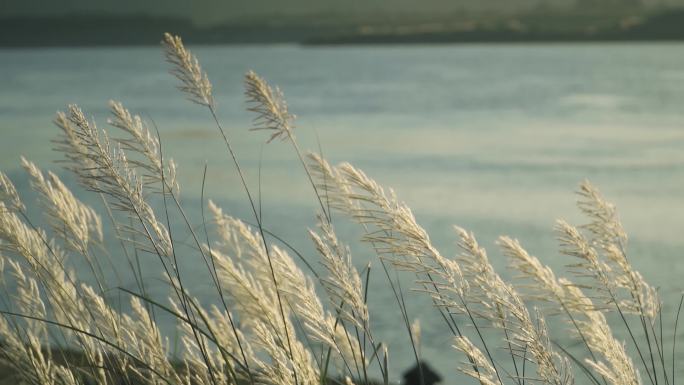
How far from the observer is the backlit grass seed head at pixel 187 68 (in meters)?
2.09

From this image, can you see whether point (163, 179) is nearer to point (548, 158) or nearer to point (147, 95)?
point (548, 158)

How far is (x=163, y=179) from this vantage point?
208 centimetres

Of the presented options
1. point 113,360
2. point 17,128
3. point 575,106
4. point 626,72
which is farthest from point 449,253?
point 626,72

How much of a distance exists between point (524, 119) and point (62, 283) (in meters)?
25.8

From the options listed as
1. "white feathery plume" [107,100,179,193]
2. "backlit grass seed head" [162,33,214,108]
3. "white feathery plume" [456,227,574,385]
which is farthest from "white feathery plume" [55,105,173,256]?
"white feathery plume" [456,227,574,385]

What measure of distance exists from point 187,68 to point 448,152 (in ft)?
59.1

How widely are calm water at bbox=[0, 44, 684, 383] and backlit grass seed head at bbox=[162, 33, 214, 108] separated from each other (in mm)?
1366

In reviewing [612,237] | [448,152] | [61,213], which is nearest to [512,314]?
[612,237]

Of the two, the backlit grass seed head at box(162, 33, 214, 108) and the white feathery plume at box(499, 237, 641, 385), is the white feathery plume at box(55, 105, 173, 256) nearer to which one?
the backlit grass seed head at box(162, 33, 214, 108)

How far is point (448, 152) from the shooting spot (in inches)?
785

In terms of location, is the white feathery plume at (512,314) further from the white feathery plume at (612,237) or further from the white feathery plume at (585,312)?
the white feathery plume at (612,237)

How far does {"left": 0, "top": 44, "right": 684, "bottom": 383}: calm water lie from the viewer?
982cm

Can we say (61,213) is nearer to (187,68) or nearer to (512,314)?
(187,68)

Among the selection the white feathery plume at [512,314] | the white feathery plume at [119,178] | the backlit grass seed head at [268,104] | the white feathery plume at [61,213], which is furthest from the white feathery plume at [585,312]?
the white feathery plume at [61,213]
